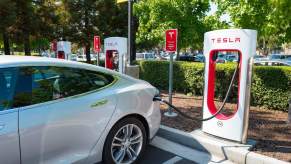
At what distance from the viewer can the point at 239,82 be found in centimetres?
414

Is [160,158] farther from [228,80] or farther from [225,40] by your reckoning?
[228,80]

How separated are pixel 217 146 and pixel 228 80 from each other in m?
3.67

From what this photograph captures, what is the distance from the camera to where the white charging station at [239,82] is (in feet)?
13.1

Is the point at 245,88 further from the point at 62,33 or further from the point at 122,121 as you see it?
the point at 62,33

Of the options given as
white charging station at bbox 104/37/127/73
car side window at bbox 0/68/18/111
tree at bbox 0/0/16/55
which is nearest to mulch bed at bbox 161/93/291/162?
white charging station at bbox 104/37/127/73

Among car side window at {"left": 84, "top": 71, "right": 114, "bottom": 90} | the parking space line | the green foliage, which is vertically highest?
the green foliage

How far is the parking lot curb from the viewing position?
3.78 metres

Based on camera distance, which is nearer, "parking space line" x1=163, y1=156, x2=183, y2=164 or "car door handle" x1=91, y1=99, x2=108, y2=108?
"car door handle" x1=91, y1=99, x2=108, y2=108

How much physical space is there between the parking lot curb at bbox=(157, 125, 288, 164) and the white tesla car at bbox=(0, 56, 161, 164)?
858 millimetres

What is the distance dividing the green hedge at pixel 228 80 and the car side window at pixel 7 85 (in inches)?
225

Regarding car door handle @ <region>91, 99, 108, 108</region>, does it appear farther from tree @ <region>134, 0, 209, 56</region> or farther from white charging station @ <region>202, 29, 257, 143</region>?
tree @ <region>134, 0, 209, 56</region>

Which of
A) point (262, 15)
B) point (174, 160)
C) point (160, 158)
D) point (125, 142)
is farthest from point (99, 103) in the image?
point (262, 15)

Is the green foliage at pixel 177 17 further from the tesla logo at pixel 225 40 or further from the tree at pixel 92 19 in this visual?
the tesla logo at pixel 225 40

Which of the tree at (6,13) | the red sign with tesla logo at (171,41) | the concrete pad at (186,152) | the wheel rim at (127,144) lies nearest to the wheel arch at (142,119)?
the wheel rim at (127,144)
